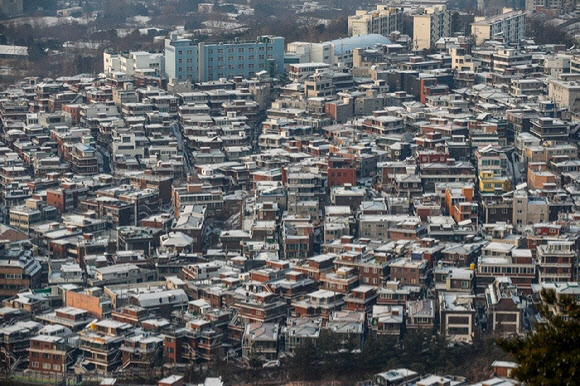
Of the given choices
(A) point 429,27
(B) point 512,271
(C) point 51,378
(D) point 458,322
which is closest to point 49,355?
(C) point 51,378

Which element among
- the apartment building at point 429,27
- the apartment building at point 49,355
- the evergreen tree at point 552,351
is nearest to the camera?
the evergreen tree at point 552,351

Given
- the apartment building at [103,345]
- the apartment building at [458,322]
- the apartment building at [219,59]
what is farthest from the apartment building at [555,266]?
the apartment building at [219,59]

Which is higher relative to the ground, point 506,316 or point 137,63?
point 137,63

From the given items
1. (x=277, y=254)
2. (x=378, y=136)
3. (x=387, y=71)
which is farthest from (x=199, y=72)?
(x=277, y=254)

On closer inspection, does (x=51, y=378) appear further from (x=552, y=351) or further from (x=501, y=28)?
(x=501, y=28)

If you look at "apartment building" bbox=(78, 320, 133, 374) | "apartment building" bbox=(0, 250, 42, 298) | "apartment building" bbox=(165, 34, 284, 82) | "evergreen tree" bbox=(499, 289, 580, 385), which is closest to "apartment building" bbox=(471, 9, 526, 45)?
"apartment building" bbox=(165, 34, 284, 82)

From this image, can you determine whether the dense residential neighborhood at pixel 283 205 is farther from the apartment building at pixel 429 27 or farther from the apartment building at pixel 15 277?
the apartment building at pixel 429 27

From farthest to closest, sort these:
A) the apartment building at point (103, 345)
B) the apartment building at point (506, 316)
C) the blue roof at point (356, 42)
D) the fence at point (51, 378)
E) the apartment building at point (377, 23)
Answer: the apartment building at point (377, 23) < the blue roof at point (356, 42) < the apartment building at point (506, 316) < the apartment building at point (103, 345) < the fence at point (51, 378)
